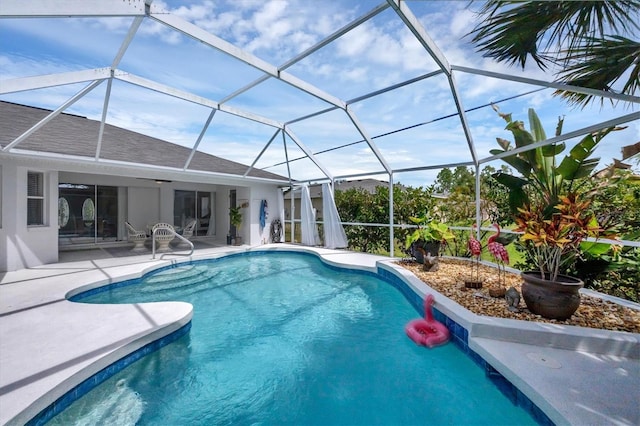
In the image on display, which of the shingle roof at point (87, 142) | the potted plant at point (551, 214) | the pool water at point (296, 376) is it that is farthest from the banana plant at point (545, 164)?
the shingle roof at point (87, 142)

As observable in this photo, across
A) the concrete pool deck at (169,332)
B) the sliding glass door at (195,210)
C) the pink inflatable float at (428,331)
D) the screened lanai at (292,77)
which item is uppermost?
the screened lanai at (292,77)

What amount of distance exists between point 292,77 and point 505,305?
5.63m

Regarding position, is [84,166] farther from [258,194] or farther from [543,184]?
[543,184]

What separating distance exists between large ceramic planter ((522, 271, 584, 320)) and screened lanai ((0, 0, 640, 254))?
2.05 m

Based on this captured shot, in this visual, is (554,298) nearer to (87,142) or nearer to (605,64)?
(605,64)

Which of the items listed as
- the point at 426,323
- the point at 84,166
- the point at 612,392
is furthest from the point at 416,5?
the point at 84,166

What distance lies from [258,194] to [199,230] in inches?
155

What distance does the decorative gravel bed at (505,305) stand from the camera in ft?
12.0

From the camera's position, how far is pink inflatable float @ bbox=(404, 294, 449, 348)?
4047 mm

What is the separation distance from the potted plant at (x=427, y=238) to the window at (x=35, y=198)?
997 cm

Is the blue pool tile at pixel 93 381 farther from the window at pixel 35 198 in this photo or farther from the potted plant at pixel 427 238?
the window at pixel 35 198

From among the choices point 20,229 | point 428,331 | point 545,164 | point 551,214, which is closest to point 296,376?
point 428,331

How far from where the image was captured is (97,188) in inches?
435

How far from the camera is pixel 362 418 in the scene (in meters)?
2.83
